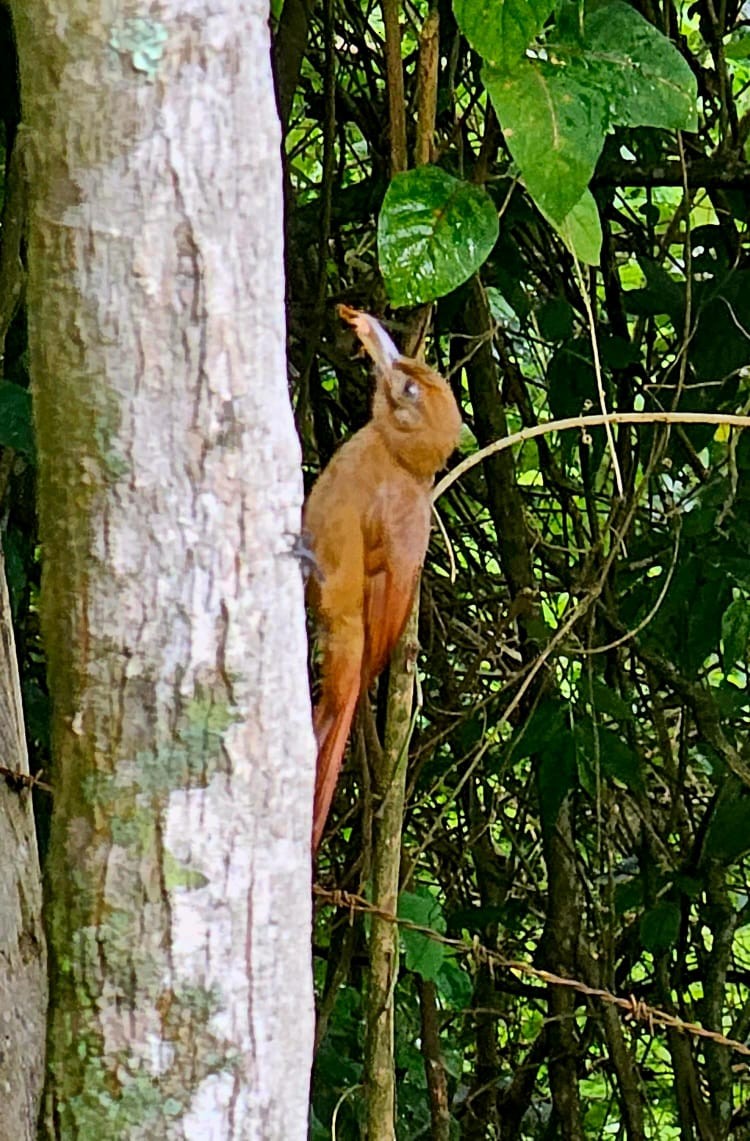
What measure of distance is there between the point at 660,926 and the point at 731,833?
1.13 ft

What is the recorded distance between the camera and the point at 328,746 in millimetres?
1683

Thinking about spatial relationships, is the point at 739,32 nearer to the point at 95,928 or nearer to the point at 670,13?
the point at 670,13

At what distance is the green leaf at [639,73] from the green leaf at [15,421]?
724 millimetres

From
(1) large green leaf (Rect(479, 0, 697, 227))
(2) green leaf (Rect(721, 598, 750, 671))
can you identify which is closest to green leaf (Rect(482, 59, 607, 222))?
(1) large green leaf (Rect(479, 0, 697, 227))

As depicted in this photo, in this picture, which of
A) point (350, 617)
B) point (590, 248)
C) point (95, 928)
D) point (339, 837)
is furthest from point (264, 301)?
point (339, 837)

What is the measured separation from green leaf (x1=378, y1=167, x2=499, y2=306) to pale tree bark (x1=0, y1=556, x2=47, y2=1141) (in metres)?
0.48

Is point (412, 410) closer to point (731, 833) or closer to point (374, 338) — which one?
point (374, 338)

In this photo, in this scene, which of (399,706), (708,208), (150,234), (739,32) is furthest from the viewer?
(708,208)

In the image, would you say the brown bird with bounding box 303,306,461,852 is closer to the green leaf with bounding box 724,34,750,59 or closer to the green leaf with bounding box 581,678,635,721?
the green leaf with bounding box 581,678,635,721

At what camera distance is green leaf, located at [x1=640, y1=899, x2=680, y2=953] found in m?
2.43

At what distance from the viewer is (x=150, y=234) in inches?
28.8

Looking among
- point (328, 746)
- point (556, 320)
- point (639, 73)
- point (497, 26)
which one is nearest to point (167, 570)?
→ point (497, 26)

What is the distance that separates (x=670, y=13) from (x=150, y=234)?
1.69 m

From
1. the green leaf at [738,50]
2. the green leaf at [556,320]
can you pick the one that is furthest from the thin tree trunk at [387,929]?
the green leaf at [738,50]
